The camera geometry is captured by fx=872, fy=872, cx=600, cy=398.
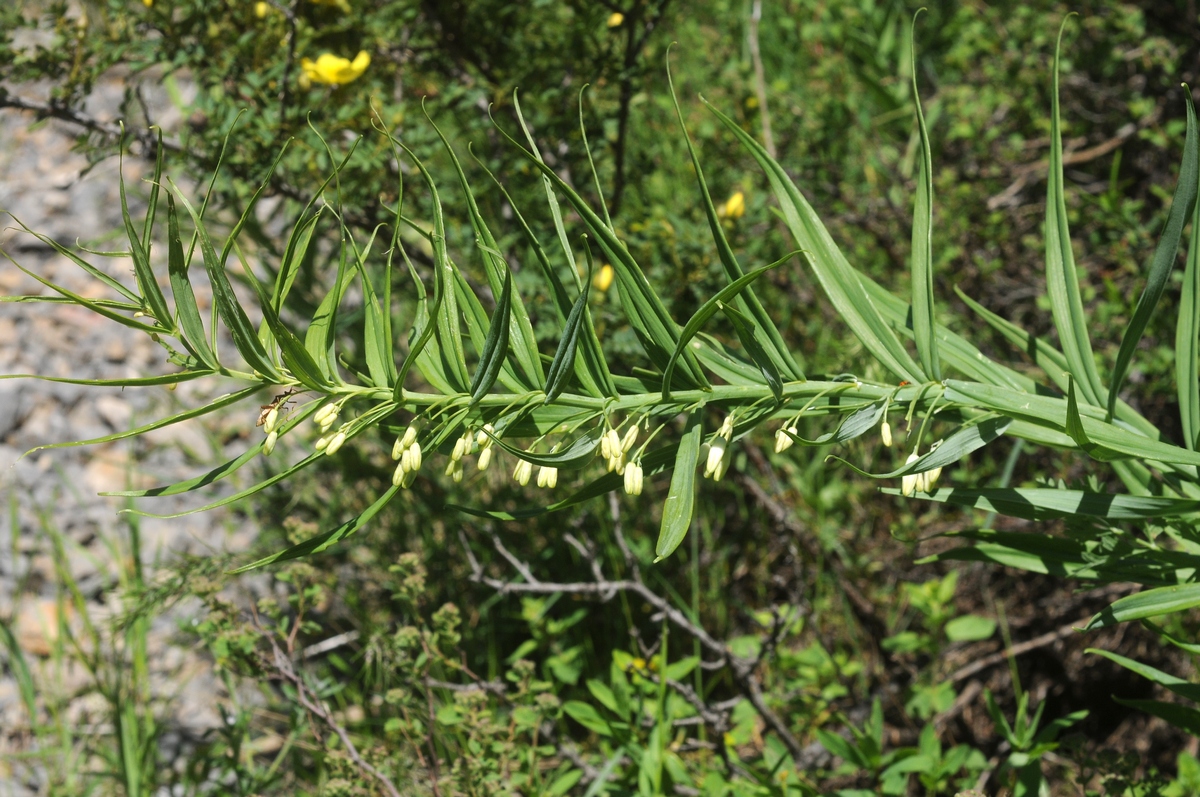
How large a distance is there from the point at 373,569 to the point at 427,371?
1.77m

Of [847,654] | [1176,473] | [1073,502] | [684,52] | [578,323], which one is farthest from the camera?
[684,52]

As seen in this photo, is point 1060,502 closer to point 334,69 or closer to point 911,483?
point 911,483

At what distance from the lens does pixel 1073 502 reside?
0.95 meters

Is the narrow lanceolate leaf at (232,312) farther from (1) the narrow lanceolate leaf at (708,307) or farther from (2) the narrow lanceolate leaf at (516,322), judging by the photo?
(1) the narrow lanceolate leaf at (708,307)

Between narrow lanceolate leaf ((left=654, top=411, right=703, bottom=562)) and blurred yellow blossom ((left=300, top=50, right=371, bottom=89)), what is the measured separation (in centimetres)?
122

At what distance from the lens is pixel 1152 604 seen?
3.05 ft

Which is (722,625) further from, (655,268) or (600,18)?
(600,18)

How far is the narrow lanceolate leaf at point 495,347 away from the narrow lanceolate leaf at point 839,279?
357 mm

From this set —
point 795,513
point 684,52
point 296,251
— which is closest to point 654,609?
point 795,513

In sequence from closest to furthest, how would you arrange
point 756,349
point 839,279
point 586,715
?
point 756,349 < point 839,279 < point 586,715

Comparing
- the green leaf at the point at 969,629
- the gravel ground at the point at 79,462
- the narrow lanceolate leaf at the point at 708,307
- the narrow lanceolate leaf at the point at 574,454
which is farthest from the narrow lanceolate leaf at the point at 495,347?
the gravel ground at the point at 79,462

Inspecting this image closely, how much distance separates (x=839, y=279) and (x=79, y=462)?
2921 millimetres

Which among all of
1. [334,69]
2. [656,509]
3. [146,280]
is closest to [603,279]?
[334,69]

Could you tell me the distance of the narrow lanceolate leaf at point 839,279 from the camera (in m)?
0.98
